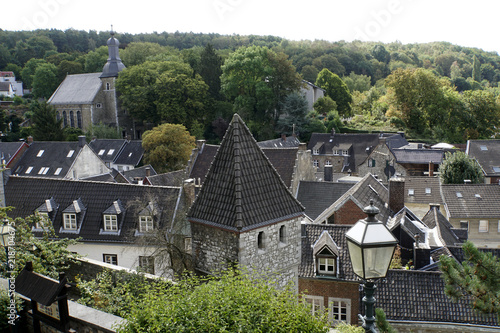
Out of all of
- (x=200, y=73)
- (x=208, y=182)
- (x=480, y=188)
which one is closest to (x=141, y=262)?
(x=208, y=182)

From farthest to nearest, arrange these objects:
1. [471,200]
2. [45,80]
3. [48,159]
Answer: [45,80]
[48,159]
[471,200]

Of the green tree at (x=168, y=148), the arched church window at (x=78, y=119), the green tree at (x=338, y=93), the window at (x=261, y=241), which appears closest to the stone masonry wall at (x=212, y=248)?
the window at (x=261, y=241)

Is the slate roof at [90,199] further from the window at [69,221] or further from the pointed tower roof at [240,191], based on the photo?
the pointed tower roof at [240,191]

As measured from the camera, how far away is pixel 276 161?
102 ft

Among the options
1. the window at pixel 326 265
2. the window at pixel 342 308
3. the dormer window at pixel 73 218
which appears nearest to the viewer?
the window at pixel 342 308

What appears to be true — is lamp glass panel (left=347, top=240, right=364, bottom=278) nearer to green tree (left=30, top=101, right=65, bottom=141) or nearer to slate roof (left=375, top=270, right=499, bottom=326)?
slate roof (left=375, top=270, right=499, bottom=326)

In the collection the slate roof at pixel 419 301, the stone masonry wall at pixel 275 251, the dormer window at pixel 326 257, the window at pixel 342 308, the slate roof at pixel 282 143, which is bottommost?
the window at pixel 342 308

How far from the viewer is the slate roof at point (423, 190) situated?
110ft

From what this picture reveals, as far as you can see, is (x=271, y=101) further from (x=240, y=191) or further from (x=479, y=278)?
(x=479, y=278)

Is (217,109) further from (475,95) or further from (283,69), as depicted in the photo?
(475,95)

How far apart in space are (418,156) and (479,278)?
44.3 metres

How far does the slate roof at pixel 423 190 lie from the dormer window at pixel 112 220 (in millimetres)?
21116

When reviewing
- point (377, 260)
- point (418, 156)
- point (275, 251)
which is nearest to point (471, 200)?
point (418, 156)

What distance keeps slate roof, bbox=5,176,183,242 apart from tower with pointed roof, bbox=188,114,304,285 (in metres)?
11.1
